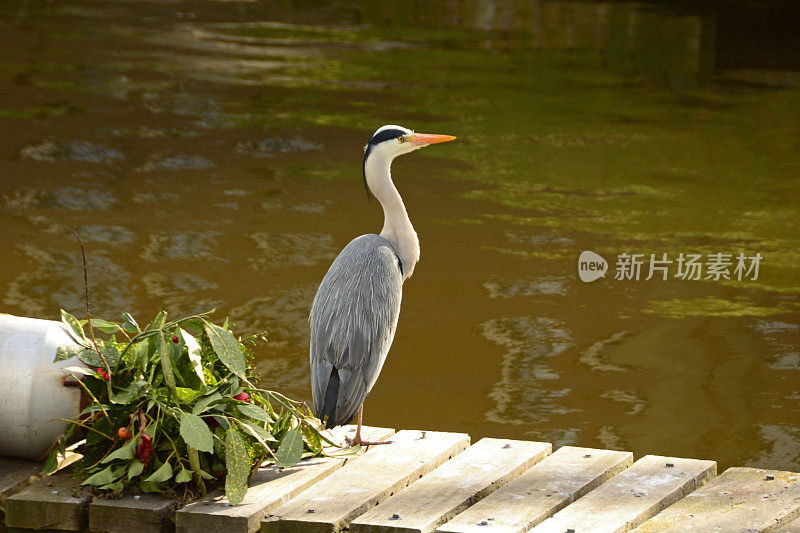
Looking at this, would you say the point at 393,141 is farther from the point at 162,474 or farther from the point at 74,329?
the point at 162,474

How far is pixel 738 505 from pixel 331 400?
1491 millimetres

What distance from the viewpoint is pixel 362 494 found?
4098mm

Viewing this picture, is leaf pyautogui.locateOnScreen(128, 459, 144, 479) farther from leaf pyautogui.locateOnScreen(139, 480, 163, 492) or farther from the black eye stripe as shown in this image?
the black eye stripe

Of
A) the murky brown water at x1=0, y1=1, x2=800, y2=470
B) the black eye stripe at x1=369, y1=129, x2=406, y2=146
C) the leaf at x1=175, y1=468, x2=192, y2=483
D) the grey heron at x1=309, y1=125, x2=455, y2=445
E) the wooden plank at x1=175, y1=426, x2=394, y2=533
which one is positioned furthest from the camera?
the murky brown water at x1=0, y1=1, x2=800, y2=470

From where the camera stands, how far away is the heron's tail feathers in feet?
14.4

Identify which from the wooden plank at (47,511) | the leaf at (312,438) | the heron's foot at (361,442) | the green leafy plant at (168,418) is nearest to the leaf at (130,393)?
the green leafy plant at (168,418)

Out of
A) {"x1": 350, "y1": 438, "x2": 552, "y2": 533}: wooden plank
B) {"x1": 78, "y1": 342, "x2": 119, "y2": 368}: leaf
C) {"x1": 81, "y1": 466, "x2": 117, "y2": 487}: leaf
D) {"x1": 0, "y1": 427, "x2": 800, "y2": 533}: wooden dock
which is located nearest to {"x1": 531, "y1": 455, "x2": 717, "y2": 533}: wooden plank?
{"x1": 0, "y1": 427, "x2": 800, "y2": 533}: wooden dock

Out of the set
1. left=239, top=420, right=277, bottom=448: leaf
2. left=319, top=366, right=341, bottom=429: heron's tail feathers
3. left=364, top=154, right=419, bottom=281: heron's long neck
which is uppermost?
left=364, top=154, right=419, bottom=281: heron's long neck

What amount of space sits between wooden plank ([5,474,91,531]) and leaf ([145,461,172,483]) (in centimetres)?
24

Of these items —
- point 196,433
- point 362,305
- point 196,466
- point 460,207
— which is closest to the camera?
point 196,433

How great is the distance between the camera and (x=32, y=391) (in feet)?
13.7

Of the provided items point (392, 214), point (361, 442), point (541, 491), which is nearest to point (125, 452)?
point (361, 442)

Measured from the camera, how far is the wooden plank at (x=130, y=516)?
3.93 m

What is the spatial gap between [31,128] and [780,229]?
7428 mm
